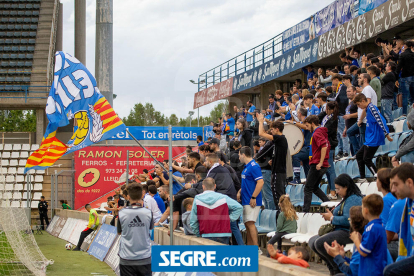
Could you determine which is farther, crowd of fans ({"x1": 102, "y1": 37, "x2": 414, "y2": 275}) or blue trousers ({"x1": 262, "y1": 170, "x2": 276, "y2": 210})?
blue trousers ({"x1": 262, "y1": 170, "x2": 276, "y2": 210})

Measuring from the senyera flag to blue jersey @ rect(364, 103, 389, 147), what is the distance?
159 inches

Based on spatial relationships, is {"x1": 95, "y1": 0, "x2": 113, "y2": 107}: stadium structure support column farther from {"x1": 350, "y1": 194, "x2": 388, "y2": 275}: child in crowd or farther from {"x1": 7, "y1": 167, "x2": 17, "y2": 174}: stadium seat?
{"x1": 350, "y1": 194, "x2": 388, "y2": 275}: child in crowd

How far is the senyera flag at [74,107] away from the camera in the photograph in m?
8.50

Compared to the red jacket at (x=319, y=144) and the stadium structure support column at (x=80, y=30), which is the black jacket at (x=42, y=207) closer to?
the stadium structure support column at (x=80, y=30)

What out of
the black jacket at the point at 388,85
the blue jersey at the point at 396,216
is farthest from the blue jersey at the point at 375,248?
the black jacket at the point at 388,85

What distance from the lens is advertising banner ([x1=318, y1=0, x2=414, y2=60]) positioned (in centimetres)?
1242

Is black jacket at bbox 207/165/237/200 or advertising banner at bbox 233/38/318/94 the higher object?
advertising banner at bbox 233/38/318/94

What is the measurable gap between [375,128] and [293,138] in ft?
5.62

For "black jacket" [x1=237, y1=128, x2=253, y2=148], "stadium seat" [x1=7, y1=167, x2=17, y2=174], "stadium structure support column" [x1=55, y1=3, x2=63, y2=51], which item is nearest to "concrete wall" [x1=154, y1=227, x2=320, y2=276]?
"black jacket" [x1=237, y1=128, x2=253, y2=148]

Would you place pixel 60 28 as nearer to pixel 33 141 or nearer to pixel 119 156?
pixel 33 141

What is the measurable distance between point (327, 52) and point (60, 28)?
28.7 m

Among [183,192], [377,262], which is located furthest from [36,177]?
[377,262]

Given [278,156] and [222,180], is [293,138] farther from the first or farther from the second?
[222,180]

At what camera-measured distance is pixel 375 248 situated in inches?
148
